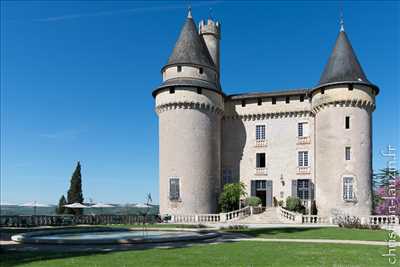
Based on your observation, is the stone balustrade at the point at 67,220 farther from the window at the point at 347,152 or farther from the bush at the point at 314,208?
the window at the point at 347,152

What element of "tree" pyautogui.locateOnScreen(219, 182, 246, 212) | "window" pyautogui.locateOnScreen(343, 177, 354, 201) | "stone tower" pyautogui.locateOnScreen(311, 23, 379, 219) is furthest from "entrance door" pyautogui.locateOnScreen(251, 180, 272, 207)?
"window" pyautogui.locateOnScreen(343, 177, 354, 201)

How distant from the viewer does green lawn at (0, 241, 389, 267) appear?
1144cm

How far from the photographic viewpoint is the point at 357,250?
14.7 m

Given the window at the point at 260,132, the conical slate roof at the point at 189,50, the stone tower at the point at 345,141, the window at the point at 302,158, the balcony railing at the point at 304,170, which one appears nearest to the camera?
the stone tower at the point at 345,141

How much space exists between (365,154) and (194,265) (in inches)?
1215

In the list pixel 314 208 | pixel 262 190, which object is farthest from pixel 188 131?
pixel 314 208

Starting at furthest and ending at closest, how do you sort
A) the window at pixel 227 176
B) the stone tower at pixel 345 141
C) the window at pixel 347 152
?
the window at pixel 227 176, the window at pixel 347 152, the stone tower at pixel 345 141

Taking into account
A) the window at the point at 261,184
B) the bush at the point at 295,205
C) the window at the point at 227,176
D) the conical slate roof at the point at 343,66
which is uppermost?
the conical slate roof at the point at 343,66

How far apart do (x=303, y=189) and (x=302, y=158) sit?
2978 millimetres

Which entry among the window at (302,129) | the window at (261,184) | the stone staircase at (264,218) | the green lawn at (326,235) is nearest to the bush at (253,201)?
the stone staircase at (264,218)

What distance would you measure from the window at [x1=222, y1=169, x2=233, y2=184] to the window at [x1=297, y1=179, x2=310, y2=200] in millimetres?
6683

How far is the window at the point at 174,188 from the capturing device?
39.3 meters

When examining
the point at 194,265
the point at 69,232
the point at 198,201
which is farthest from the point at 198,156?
the point at 194,265

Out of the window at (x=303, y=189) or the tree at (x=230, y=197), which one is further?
the window at (x=303, y=189)
